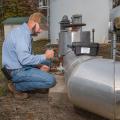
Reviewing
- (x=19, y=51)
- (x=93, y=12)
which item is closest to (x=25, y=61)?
(x=19, y=51)

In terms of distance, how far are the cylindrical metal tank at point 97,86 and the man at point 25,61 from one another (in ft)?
3.30

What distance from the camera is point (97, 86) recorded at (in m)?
4.23

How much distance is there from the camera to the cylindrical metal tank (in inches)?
163

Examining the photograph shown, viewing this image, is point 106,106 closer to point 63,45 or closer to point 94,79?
point 94,79

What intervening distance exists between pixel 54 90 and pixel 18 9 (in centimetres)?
1291

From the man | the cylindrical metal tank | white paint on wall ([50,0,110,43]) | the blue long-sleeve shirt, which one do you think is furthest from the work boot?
white paint on wall ([50,0,110,43])

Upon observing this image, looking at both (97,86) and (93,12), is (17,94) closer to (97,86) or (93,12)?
(97,86)

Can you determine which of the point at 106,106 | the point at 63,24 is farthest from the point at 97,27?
the point at 106,106

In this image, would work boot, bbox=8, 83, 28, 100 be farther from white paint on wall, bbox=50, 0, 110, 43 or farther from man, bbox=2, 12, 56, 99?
white paint on wall, bbox=50, 0, 110, 43

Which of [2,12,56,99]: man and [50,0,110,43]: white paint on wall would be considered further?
[50,0,110,43]: white paint on wall

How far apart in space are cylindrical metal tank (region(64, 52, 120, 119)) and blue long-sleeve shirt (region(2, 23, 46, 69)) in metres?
1.00

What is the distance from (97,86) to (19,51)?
5.13 feet

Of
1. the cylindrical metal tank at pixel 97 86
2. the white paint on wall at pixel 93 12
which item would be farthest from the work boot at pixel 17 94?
the white paint on wall at pixel 93 12

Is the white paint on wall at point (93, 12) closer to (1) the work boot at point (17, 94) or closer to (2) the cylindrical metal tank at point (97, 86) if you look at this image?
(1) the work boot at point (17, 94)
